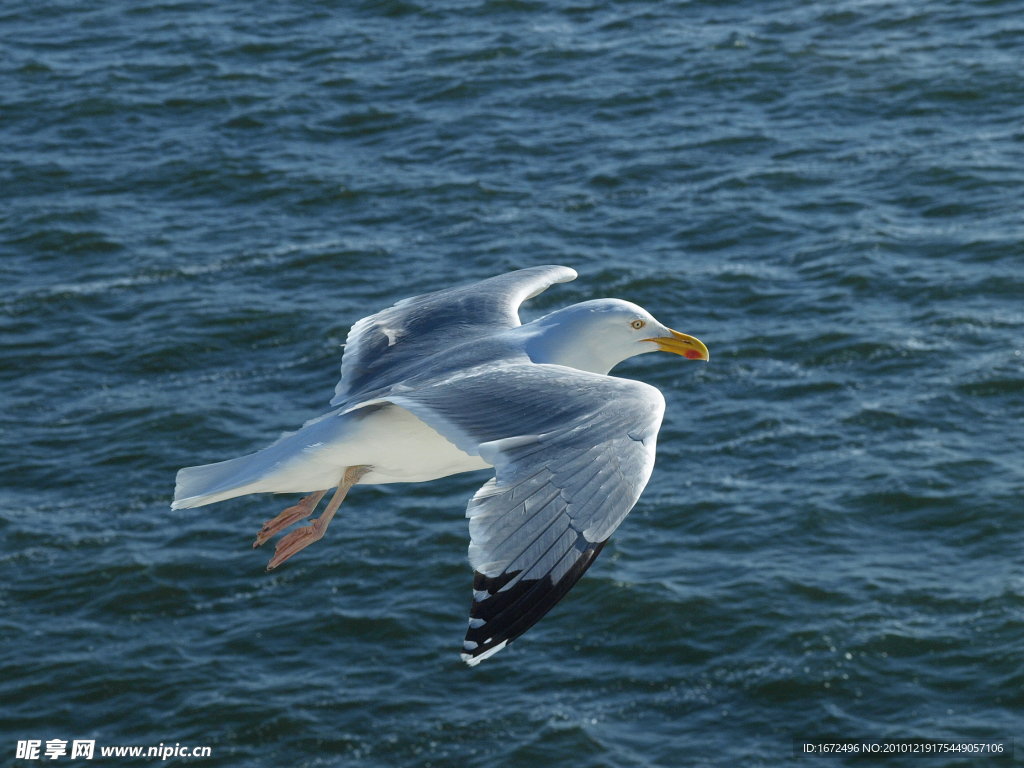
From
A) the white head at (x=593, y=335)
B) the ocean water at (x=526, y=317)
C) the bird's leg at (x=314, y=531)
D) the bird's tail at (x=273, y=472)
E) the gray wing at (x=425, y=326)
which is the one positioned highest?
the white head at (x=593, y=335)

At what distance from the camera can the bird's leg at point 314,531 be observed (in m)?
9.80

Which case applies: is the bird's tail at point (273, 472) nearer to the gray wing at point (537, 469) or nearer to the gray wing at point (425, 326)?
the gray wing at point (425, 326)

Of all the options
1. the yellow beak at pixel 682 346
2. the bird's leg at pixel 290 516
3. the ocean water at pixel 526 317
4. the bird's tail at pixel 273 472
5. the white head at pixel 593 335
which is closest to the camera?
the bird's tail at pixel 273 472

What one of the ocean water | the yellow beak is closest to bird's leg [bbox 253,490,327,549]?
the yellow beak

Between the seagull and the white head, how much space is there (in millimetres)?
10

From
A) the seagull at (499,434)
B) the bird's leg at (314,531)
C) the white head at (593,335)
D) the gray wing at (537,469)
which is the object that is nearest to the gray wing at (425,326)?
the seagull at (499,434)

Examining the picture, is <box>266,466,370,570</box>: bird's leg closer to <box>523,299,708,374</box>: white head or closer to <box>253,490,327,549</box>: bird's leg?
<box>253,490,327,549</box>: bird's leg

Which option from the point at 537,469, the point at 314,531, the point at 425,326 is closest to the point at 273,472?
the point at 314,531

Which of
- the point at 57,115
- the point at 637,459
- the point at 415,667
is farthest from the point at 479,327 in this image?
the point at 57,115

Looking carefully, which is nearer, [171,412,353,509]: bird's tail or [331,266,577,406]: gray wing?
[171,412,353,509]: bird's tail

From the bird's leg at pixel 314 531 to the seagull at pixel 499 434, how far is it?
15 millimetres

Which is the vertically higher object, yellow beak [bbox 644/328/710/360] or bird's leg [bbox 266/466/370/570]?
yellow beak [bbox 644/328/710/360]

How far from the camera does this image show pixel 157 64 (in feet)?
103

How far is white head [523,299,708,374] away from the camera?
32.1 feet
